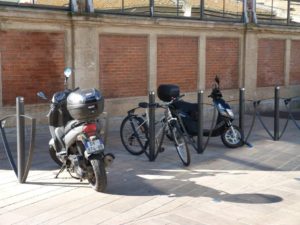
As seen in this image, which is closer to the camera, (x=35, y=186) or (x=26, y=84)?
(x=35, y=186)

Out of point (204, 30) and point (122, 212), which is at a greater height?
point (204, 30)

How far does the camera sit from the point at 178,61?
40.1 feet

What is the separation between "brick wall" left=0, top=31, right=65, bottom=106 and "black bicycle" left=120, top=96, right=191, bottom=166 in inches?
85.1

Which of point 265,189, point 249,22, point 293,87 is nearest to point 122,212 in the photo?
point 265,189

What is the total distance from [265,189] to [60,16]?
17.5 feet

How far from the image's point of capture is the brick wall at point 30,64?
29.9ft

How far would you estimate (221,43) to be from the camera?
43.4ft

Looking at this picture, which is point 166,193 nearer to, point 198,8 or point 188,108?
point 188,108

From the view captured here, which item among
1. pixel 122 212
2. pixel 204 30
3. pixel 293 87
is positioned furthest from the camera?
pixel 293 87

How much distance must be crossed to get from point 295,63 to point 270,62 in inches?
56.9

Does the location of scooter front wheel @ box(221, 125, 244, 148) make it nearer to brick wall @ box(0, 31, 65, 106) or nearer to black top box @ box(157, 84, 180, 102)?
black top box @ box(157, 84, 180, 102)

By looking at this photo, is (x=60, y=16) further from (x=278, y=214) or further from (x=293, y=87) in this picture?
(x=293, y=87)

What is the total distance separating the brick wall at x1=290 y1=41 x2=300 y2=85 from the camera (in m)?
15.7

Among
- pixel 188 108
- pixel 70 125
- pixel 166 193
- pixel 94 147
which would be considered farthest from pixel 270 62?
pixel 94 147
